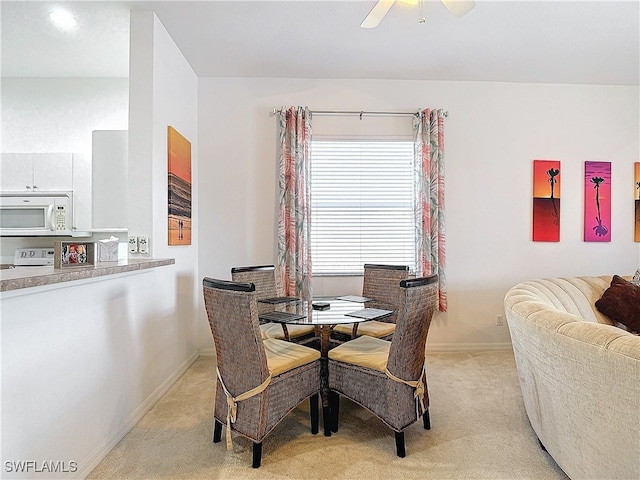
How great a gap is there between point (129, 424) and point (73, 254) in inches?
46.5

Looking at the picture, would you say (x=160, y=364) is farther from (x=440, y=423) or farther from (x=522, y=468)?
(x=522, y=468)

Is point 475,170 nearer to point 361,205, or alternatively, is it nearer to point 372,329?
point 361,205

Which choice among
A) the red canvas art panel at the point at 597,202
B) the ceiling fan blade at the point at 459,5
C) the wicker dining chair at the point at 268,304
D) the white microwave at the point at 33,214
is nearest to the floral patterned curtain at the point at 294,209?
the wicker dining chair at the point at 268,304

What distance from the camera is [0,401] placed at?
1.45 m

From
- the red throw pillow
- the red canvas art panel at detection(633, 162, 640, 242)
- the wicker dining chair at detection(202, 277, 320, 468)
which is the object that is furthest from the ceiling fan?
the red canvas art panel at detection(633, 162, 640, 242)

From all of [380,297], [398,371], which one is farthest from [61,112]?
[398,371]

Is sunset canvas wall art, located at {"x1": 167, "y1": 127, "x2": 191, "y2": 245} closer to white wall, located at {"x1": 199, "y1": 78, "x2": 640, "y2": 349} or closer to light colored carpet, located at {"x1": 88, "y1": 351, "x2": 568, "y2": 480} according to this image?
white wall, located at {"x1": 199, "y1": 78, "x2": 640, "y2": 349}

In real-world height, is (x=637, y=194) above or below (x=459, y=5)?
below

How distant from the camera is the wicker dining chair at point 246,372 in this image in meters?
1.97

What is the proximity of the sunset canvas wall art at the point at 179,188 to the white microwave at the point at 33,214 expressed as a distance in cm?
117

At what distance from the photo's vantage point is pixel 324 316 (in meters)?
2.41

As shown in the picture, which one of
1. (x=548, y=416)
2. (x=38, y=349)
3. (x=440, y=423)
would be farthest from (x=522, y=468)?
(x=38, y=349)

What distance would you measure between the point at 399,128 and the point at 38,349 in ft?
11.9

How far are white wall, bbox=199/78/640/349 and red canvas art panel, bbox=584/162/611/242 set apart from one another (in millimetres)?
75
